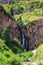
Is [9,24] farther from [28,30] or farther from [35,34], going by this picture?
[35,34]

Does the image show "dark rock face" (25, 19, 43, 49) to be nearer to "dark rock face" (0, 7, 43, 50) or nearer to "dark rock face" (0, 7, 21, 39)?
"dark rock face" (0, 7, 43, 50)

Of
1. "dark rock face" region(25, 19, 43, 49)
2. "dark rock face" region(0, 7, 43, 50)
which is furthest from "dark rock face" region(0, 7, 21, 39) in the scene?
"dark rock face" region(25, 19, 43, 49)

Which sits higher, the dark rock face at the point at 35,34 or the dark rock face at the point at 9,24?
the dark rock face at the point at 9,24

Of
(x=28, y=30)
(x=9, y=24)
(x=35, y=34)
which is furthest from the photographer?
(x=35, y=34)

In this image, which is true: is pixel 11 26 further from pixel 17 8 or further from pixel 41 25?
pixel 17 8

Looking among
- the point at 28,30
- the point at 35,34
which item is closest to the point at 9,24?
the point at 28,30

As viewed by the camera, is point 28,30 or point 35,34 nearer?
point 28,30

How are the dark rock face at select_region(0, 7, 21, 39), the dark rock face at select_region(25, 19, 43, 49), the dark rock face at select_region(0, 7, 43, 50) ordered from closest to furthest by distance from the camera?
the dark rock face at select_region(0, 7, 21, 39) → the dark rock face at select_region(0, 7, 43, 50) → the dark rock face at select_region(25, 19, 43, 49)

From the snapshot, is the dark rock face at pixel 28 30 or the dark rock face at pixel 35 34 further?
the dark rock face at pixel 35 34

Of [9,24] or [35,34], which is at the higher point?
[9,24]

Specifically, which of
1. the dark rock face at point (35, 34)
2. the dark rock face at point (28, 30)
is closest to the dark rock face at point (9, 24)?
the dark rock face at point (28, 30)

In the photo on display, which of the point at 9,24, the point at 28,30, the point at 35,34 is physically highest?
the point at 9,24

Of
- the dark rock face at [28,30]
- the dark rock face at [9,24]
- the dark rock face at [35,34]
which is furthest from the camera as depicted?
the dark rock face at [35,34]

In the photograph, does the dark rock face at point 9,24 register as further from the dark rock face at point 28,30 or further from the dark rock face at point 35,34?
the dark rock face at point 35,34
